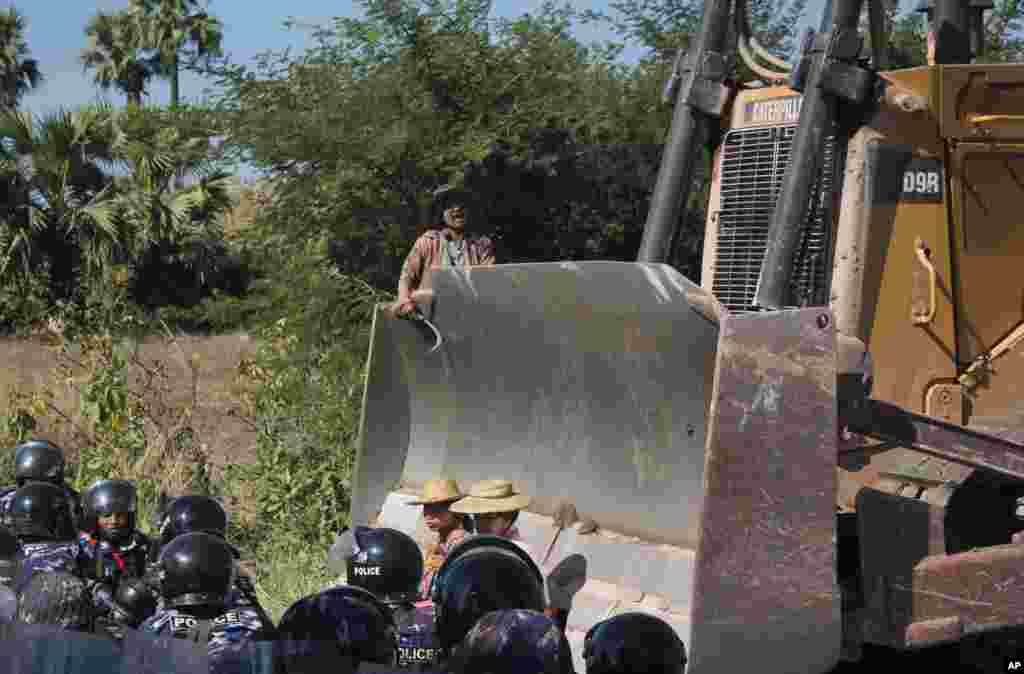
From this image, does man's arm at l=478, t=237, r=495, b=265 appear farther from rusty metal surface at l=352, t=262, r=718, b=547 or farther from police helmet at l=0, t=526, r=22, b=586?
police helmet at l=0, t=526, r=22, b=586

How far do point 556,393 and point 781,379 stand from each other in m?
2.28

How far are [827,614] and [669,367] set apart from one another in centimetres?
140

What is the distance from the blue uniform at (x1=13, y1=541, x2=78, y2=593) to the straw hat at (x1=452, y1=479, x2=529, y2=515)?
166cm

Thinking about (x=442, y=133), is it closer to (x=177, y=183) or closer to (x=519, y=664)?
(x=519, y=664)

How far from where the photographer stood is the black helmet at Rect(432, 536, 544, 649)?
462cm

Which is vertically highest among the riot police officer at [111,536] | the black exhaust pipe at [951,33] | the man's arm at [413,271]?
the black exhaust pipe at [951,33]

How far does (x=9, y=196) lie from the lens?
19891 mm

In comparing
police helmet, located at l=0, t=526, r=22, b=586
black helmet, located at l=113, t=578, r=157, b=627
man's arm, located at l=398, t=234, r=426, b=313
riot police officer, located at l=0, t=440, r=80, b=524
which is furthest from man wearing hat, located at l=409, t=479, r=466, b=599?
riot police officer, located at l=0, t=440, r=80, b=524

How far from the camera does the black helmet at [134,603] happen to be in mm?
6246

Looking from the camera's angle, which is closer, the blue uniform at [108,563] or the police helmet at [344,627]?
the police helmet at [344,627]

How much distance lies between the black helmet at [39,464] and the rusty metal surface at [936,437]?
4.53 metres

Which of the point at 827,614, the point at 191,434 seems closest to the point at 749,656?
the point at 827,614

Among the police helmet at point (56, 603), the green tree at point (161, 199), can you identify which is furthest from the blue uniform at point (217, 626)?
the green tree at point (161, 199)

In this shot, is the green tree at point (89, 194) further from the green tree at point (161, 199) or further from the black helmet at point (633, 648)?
the black helmet at point (633, 648)
